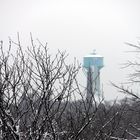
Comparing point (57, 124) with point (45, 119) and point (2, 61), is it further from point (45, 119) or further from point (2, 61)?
point (2, 61)

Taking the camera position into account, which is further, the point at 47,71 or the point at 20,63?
the point at 20,63

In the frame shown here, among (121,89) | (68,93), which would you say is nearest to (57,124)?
(68,93)

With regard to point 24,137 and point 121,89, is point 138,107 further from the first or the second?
point 24,137

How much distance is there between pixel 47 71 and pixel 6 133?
44.2 inches

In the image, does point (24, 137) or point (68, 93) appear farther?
point (68, 93)

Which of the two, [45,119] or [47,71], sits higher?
[47,71]

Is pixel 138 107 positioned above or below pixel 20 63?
below

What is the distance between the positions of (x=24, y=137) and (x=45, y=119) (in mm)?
432

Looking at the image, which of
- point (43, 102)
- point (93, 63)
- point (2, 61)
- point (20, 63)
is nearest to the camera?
point (43, 102)

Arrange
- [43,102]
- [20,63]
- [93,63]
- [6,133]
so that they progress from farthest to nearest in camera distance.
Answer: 1. [93,63]
2. [20,63]
3. [43,102]
4. [6,133]

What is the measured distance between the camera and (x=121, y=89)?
7.04m

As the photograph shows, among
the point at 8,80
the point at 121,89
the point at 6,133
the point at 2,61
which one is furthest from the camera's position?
the point at 121,89

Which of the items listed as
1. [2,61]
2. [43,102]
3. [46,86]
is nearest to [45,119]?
[43,102]

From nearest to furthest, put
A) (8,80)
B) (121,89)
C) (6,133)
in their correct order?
(6,133), (8,80), (121,89)
